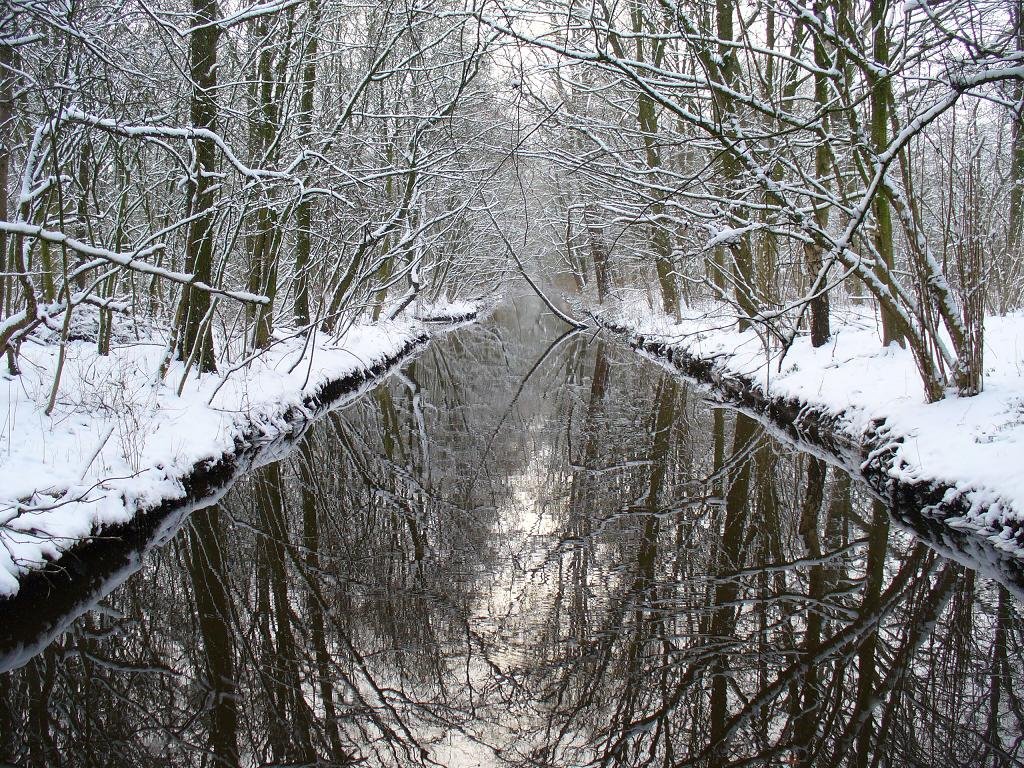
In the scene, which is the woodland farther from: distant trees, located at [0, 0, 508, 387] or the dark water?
the dark water

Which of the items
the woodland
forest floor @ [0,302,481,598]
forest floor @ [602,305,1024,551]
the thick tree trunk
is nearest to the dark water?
forest floor @ [602,305,1024,551]

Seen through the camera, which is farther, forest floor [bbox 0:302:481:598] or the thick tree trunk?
the thick tree trunk

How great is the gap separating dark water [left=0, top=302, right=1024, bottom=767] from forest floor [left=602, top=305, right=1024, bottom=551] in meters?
0.44

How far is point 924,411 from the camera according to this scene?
300 inches

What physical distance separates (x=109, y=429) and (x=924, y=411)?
26.4 feet

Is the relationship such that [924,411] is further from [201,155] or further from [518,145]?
[201,155]

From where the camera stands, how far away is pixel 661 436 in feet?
34.8

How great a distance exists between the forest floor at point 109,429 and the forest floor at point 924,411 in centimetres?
499

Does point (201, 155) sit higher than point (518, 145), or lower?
higher

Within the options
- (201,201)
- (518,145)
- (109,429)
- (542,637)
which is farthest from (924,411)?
(201,201)

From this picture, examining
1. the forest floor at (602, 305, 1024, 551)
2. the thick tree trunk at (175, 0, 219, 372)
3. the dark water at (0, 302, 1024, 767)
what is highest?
the thick tree trunk at (175, 0, 219, 372)

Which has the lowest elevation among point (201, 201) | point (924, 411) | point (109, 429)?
point (924, 411)

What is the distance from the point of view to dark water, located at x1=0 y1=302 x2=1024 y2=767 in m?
3.69

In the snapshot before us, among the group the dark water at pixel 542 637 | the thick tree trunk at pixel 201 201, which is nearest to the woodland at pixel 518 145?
the thick tree trunk at pixel 201 201
